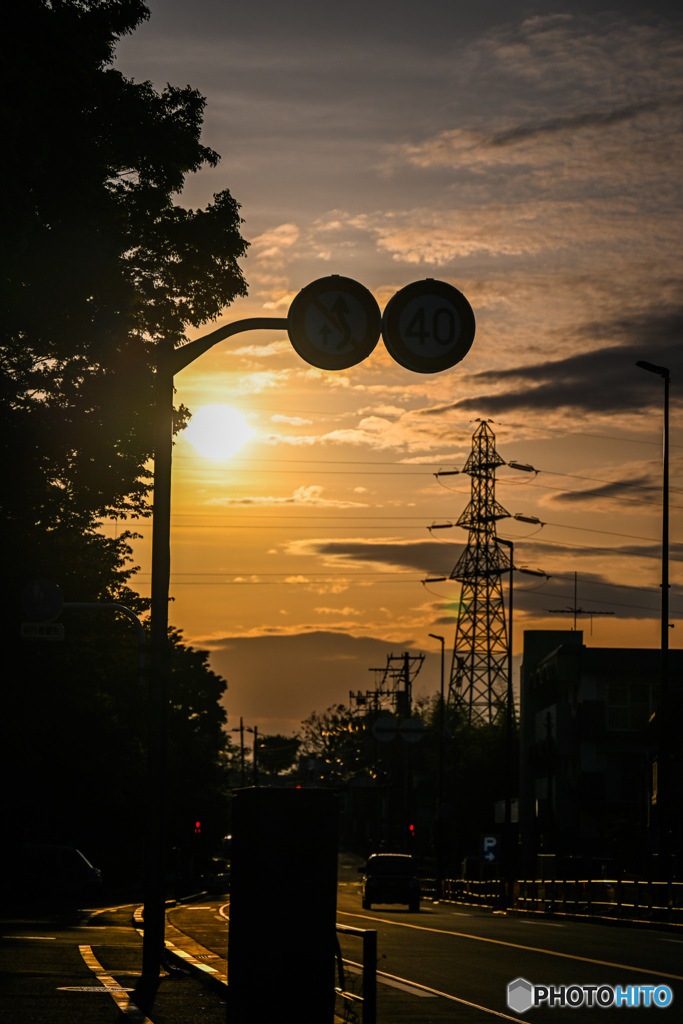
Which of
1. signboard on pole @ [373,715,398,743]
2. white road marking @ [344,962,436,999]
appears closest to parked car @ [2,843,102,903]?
signboard on pole @ [373,715,398,743]

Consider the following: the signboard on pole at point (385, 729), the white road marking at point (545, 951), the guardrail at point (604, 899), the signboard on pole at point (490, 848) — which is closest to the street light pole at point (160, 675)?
the white road marking at point (545, 951)

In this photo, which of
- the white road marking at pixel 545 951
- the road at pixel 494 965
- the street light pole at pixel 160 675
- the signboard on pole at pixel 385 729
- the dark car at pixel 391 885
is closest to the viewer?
the road at pixel 494 965

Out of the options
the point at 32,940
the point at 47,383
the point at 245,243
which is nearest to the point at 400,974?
the point at 32,940

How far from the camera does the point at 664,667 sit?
34.6 metres

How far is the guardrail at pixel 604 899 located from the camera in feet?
100

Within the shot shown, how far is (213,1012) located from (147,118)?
74.2 ft

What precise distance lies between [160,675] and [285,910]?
7.04 metres

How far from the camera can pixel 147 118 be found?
96.3ft

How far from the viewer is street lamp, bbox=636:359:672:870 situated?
3331 cm

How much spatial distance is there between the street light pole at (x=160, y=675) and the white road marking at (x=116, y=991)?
0.44m

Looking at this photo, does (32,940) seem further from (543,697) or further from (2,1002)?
(543,697)

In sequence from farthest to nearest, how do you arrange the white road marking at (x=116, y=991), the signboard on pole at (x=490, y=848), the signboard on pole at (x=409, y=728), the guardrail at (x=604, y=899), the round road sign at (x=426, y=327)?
the signboard on pole at (x=409, y=728), the signboard on pole at (x=490, y=848), the guardrail at (x=604, y=899), the round road sign at (x=426, y=327), the white road marking at (x=116, y=991)

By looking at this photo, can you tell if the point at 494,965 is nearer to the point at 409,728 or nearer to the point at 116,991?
the point at 116,991

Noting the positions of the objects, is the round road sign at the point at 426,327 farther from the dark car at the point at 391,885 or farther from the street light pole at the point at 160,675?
the dark car at the point at 391,885
